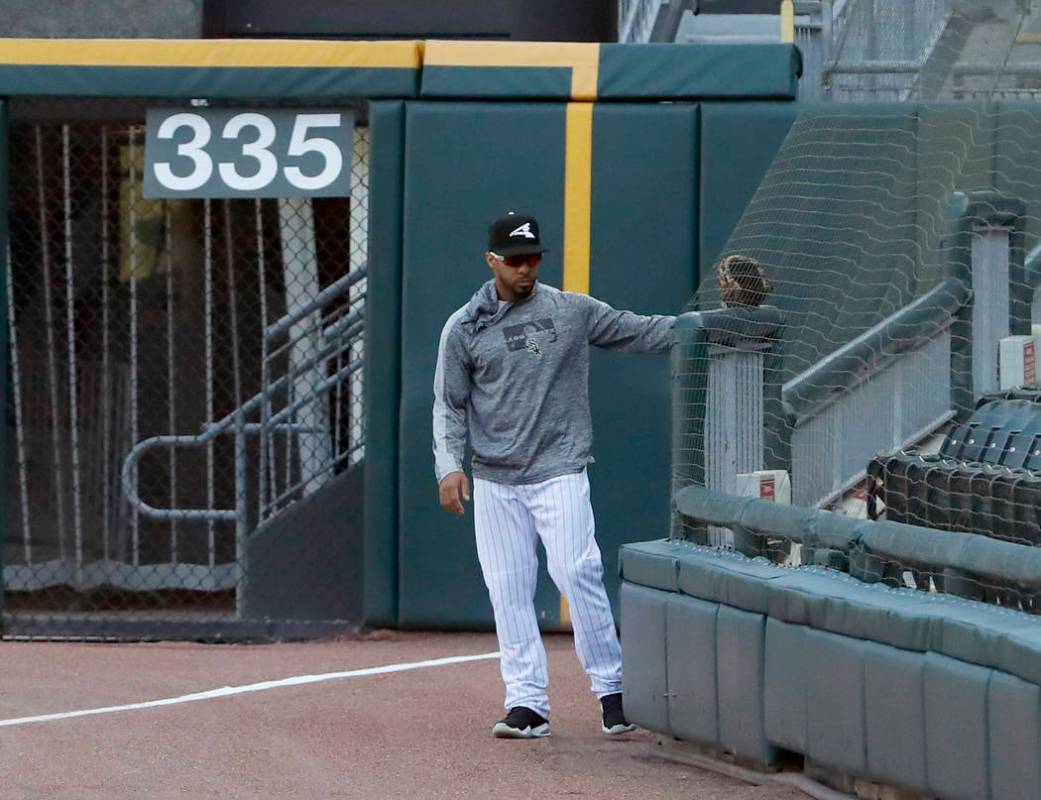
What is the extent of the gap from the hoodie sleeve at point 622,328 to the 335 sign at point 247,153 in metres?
2.27

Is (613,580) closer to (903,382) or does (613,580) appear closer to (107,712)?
(903,382)

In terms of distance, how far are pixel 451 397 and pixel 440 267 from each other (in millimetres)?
2067

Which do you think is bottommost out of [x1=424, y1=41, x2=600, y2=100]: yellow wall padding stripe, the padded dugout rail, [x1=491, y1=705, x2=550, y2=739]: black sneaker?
[x1=491, y1=705, x2=550, y2=739]: black sneaker

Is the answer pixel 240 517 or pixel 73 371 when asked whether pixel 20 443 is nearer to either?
pixel 73 371

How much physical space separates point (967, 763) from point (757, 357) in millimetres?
1865

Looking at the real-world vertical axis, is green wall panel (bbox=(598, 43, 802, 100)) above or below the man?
above

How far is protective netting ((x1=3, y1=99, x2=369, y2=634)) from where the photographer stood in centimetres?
902

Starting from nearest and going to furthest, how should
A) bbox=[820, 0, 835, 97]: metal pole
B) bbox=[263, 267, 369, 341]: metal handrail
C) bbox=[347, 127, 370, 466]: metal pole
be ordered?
bbox=[820, 0, 835, 97]: metal pole
bbox=[347, 127, 370, 466]: metal pole
bbox=[263, 267, 369, 341]: metal handrail

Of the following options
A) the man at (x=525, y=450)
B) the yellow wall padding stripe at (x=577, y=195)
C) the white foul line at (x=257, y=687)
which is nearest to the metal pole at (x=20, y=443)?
the white foul line at (x=257, y=687)

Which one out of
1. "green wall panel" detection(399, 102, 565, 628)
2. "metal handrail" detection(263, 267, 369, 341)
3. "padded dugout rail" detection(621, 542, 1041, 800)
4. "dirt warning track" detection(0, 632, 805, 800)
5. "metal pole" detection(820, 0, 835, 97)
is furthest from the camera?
"metal handrail" detection(263, 267, 369, 341)

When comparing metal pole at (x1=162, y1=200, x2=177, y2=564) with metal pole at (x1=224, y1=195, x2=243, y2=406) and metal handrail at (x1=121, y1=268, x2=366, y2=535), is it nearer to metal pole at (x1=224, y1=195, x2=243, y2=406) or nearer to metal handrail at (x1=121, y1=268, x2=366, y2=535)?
metal pole at (x1=224, y1=195, x2=243, y2=406)

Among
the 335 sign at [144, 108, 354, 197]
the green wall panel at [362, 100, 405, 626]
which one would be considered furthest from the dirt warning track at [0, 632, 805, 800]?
the 335 sign at [144, 108, 354, 197]

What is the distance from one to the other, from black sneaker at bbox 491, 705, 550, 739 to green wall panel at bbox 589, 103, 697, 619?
2.11 meters

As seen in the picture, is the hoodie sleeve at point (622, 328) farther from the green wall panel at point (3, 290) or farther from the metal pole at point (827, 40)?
the green wall panel at point (3, 290)
